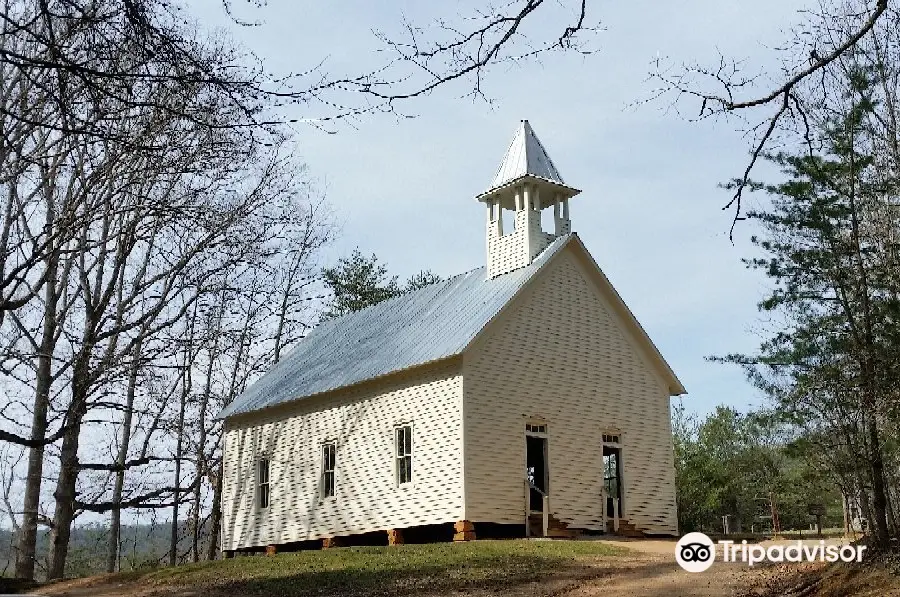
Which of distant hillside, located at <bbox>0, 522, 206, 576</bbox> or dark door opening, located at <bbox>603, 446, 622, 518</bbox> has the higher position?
dark door opening, located at <bbox>603, 446, 622, 518</bbox>

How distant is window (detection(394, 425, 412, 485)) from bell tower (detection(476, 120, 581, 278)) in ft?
16.2

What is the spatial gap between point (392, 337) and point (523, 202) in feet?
16.2

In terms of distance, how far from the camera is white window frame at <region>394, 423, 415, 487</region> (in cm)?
2262

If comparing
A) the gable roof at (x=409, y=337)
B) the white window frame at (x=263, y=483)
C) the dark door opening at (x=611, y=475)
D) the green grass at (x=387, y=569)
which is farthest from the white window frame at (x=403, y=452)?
the white window frame at (x=263, y=483)

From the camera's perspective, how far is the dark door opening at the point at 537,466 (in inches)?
883

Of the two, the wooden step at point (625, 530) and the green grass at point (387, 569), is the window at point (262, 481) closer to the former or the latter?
the green grass at point (387, 569)

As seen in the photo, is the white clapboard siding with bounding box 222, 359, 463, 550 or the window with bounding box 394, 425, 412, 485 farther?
the window with bounding box 394, 425, 412, 485

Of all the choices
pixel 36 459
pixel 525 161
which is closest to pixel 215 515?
pixel 36 459

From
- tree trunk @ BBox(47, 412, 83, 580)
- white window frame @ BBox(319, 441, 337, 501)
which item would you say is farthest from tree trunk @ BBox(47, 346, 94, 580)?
white window frame @ BBox(319, 441, 337, 501)

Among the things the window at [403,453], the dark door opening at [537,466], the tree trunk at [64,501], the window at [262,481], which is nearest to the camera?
the dark door opening at [537,466]

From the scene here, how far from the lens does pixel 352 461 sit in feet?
80.1

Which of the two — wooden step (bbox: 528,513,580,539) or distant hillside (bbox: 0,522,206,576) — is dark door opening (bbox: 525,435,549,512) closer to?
wooden step (bbox: 528,513,580,539)

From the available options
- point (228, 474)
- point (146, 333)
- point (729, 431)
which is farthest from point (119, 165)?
point (729, 431)

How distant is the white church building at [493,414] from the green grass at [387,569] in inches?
82.7
